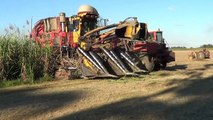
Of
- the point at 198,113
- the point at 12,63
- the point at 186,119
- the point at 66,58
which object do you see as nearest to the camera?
the point at 186,119

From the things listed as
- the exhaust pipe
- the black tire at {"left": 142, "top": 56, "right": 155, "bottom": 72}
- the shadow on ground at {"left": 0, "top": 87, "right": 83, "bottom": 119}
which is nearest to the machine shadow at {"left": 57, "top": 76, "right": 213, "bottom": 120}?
the shadow on ground at {"left": 0, "top": 87, "right": 83, "bottom": 119}

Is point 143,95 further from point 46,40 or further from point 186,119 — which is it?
point 46,40

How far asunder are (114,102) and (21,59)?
265 inches

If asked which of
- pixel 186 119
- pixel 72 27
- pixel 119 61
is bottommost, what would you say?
pixel 186 119

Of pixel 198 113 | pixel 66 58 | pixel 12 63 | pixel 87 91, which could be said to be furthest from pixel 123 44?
pixel 198 113

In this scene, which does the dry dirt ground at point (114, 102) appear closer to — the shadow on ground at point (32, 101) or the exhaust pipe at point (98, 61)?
the shadow on ground at point (32, 101)

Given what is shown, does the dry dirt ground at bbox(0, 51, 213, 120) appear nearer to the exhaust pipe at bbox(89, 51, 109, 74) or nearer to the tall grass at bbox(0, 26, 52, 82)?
the tall grass at bbox(0, 26, 52, 82)

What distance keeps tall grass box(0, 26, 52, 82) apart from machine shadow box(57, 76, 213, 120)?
6169 mm

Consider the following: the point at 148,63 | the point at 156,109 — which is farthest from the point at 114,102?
the point at 148,63

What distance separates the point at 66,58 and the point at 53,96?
588 cm

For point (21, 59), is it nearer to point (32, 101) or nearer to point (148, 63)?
point (32, 101)

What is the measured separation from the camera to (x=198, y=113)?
7617 mm

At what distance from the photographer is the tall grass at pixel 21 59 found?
14.6 meters

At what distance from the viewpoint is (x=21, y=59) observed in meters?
14.9
